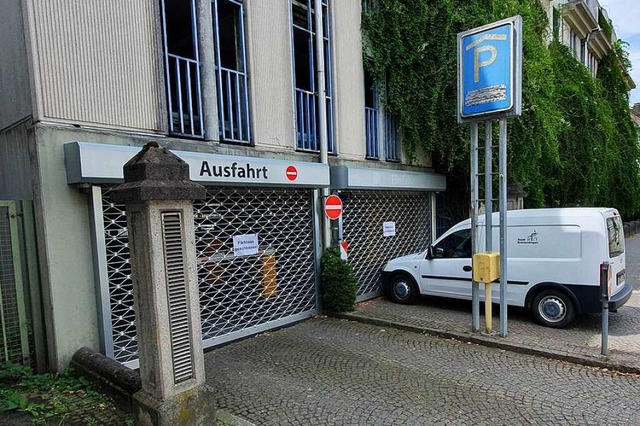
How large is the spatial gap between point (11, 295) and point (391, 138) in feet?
25.4

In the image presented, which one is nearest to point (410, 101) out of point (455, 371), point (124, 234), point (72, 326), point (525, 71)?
point (525, 71)

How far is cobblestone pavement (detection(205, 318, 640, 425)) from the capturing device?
4031mm

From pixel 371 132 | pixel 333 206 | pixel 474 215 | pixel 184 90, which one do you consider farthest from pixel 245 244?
pixel 371 132

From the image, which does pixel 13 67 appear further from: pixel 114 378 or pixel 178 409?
pixel 178 409

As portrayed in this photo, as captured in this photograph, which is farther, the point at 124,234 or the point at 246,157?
the point at 246,157

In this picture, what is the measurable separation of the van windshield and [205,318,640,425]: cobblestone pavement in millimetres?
2313

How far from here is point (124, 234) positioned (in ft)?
16.9

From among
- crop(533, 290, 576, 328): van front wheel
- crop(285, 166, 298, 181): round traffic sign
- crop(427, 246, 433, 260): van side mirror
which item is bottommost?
crop(533, 290, 576, 328): van front wheel

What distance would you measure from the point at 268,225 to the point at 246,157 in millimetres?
1332

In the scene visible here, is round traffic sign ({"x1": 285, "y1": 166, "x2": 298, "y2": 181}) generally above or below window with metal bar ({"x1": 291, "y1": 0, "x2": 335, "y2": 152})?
below

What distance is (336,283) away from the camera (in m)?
7.59

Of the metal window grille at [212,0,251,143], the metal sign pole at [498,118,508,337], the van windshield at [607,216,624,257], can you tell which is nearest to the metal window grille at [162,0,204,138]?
the metal window grille at [212,0,251,143]

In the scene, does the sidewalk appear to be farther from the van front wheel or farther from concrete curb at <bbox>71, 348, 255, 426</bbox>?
concrete curb at <bbox>71, 348, 255, 426</bbox>

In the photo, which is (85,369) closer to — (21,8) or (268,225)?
(268,225)
